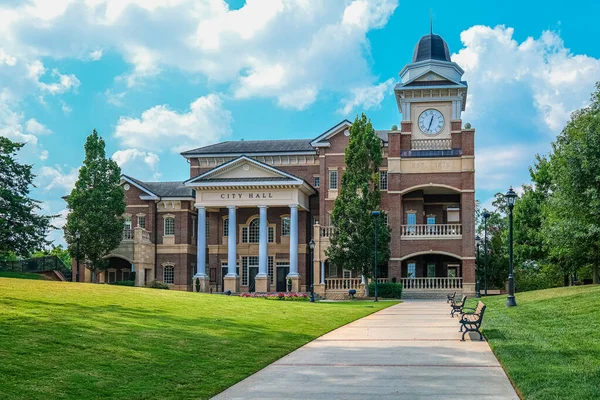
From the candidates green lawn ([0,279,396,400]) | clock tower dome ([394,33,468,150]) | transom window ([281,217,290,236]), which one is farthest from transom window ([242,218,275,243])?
green lawn ([0,279,396,400])

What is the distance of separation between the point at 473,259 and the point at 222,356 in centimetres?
3806

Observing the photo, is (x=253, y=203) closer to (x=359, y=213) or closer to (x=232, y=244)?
(x=232, y=244)

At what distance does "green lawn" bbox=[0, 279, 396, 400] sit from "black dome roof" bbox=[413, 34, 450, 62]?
3578 centimetres

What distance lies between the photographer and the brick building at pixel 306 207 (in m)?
49.8

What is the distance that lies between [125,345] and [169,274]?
46627mm

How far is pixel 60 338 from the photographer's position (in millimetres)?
12789

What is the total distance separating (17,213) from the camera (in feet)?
164

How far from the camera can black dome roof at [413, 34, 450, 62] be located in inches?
2092

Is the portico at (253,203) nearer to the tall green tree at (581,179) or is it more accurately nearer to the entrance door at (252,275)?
the entrance door at (252,275)

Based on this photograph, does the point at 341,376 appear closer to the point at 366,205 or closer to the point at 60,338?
the point at 60,338

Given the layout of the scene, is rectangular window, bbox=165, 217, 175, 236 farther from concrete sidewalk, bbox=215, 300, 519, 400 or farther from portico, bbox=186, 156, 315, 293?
concrete sidewalk, bbox=215, 300, 519, 400

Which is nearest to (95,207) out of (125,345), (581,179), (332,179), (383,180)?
(332,179)

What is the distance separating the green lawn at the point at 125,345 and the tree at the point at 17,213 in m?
30.2

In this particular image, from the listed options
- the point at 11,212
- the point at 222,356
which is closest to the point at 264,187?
the point at 11,212
